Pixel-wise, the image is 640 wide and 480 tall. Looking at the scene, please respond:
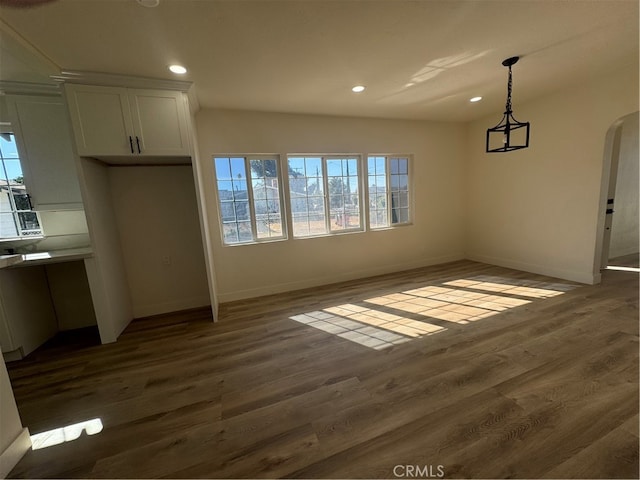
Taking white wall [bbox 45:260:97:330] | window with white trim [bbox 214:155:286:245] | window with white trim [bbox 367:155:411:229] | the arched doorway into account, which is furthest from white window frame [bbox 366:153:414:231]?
white wall [bbox 45:260:97:330]

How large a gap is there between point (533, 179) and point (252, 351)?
192 inches

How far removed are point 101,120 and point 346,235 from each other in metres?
3.41

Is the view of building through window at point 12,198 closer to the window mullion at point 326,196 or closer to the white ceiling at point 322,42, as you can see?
the white ceiling at point 322,42

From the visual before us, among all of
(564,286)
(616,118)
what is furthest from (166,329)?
(616,118)

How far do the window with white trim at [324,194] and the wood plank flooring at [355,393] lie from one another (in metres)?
1.59

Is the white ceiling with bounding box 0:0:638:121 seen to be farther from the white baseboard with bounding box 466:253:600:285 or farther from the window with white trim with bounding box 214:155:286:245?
the white baseboard with bounding box 466:253:600:285

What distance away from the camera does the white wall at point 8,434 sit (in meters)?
1.44

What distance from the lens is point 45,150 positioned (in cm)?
273

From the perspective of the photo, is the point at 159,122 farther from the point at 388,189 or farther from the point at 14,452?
the point at 388,189

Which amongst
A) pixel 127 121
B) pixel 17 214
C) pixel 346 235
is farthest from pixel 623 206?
pixel 17 214

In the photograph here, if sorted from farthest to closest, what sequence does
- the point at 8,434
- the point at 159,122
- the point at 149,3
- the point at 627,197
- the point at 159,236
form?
the point at 627,197 → the point at 159,236 → the point at 159,122 → the point at 149,3 → the point at 8,434

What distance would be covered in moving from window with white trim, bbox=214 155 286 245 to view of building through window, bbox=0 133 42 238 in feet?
6.74

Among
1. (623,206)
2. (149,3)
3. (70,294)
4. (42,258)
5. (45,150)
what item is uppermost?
(149,3)

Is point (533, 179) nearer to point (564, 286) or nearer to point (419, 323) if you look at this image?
point (564, 286)
